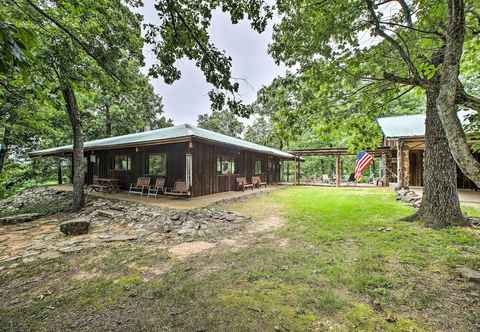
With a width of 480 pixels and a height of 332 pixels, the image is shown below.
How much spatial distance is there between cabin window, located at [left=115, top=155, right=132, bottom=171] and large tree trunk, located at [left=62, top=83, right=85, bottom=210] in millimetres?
2833

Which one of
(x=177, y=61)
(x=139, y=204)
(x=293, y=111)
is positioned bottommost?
(x=139, y=204)

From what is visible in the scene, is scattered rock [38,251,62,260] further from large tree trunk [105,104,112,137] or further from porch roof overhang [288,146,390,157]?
large tree trunk [105,104,112,137]

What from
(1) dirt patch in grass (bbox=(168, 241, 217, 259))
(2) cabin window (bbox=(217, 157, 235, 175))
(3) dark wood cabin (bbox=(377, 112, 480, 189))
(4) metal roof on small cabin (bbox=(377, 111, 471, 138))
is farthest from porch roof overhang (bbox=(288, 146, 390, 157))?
(1) dirt patch in grass (bbox=(168, 241, 217, 259))

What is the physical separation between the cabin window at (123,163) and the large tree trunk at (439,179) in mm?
12644

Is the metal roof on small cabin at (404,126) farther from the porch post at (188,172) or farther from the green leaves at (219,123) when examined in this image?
the green leaves at (219,123)

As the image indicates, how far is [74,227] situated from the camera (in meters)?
5.48

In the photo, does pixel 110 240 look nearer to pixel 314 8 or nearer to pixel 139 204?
pixel 139 204

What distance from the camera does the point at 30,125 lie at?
858 centimetres

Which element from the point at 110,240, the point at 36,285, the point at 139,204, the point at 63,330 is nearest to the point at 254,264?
the point at 63,330

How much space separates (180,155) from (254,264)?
705cm

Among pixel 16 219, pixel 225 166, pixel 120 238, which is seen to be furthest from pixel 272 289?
pixel 16 219

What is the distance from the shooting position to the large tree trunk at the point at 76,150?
8281 mm

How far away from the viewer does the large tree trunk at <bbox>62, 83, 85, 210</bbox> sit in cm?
828

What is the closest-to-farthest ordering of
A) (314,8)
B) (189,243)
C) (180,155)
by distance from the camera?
(314,8)
(189,243)
(180,155)
